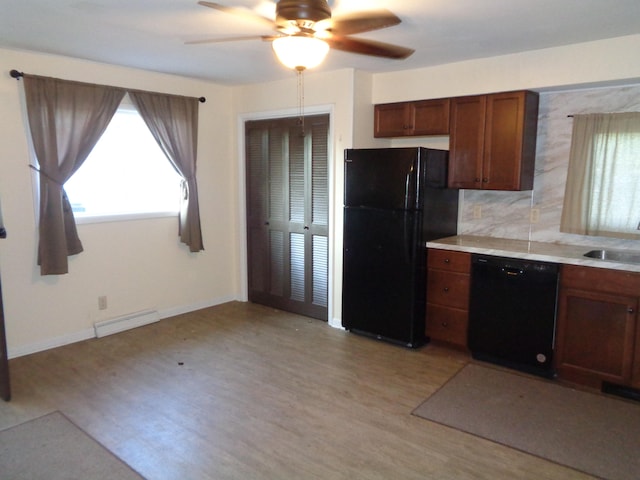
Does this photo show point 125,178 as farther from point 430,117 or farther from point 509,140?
point 509,140

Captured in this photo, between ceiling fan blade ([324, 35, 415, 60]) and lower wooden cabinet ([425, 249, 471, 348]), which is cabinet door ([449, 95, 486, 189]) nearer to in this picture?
lower wooden cabinet ([425, 249, 471, 348])

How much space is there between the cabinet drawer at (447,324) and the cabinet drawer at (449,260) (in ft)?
1.11

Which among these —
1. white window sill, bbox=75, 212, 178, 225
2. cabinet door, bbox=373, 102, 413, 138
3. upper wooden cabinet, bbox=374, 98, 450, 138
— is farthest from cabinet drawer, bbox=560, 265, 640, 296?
white window sill, bbox=75, 212, 178, 225

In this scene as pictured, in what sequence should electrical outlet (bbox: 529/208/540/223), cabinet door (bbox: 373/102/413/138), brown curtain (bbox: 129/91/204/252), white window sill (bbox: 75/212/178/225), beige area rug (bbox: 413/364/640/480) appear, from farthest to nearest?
brown curtain (bbox: 129/91/204/252), cabinet door (bbox: 373/102/413/138), white window sill (bbox: 75/212/178/225), electrical outlet (bbox: 529/208/540/223), beige area rug (bbox: 413/364/640/480)

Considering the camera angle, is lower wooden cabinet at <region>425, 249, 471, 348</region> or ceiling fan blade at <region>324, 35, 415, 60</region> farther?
lower wooden cabinet at <region>425, 249, 471, 348</region>

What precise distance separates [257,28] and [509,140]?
2042 millimetres

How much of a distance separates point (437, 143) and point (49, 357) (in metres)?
3.73

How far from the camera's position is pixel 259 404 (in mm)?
2969

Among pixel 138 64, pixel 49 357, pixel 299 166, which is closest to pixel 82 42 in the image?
pixel 138 64

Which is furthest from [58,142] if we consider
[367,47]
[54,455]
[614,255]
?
[614,255]

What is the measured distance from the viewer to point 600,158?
346 cm

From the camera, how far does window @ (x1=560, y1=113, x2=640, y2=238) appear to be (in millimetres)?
3340

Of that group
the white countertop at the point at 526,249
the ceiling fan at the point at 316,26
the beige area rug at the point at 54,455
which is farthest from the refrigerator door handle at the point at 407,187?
the beige area rug at the point at 54,455

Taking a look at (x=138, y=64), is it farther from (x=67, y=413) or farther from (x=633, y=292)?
(x=633, y=292)
